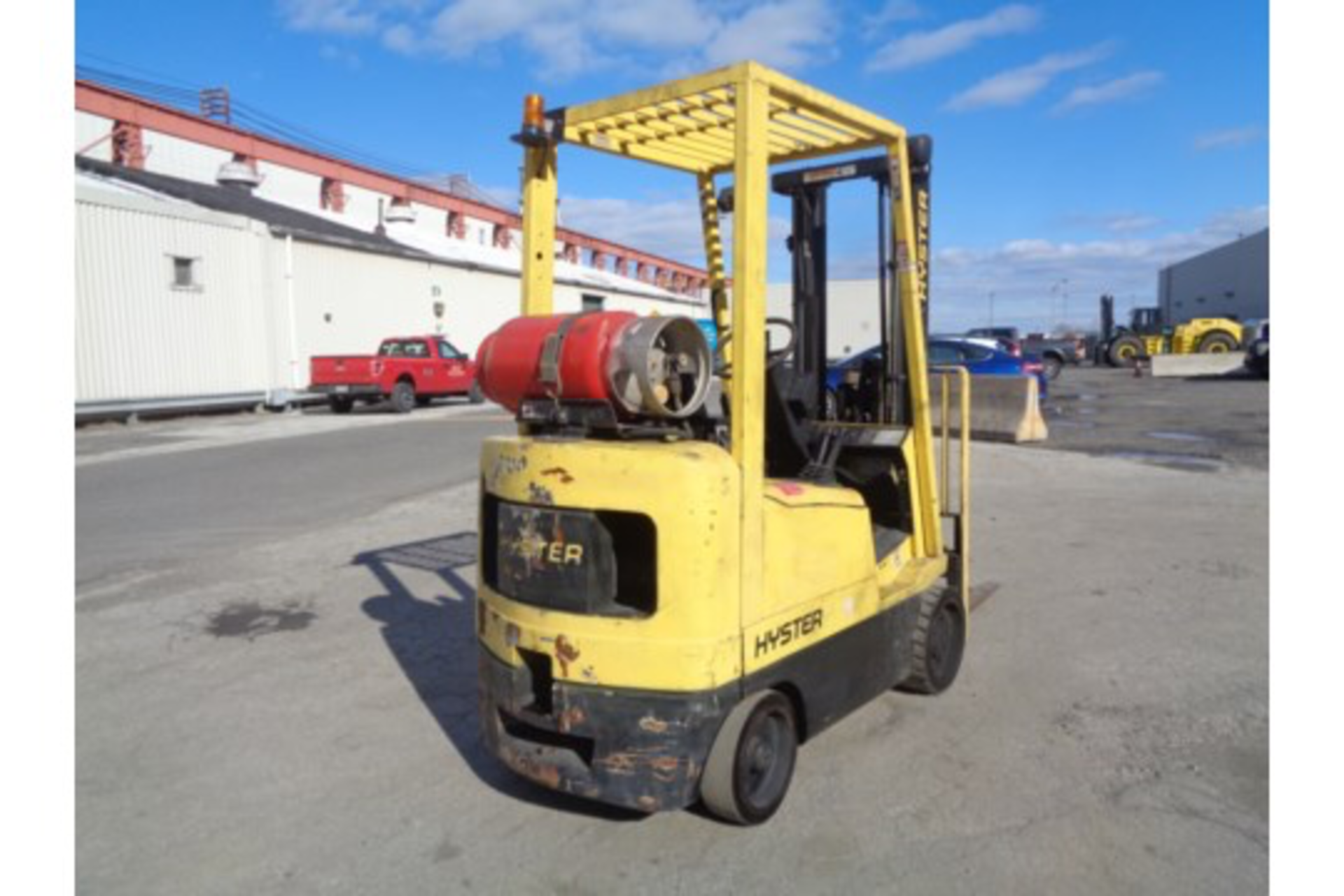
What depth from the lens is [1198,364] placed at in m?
36.2

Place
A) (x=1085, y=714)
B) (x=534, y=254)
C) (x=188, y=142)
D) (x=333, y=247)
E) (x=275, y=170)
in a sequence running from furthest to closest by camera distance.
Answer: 1. (x=275, y=170)
2. (x=188, y=142)
3. (x=333, y=247)
4. (x=1085, y=714)
5. (x=534, y=254)

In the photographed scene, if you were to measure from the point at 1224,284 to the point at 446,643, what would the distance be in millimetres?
72653

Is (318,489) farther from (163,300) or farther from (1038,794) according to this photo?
(163,300)

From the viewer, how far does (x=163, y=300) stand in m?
21.3

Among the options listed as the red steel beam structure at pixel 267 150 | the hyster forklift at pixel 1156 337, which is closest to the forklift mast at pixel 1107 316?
the hyster forklift at pixel 1156 337

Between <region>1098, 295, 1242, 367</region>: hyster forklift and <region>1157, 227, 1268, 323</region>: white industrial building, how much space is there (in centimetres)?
602

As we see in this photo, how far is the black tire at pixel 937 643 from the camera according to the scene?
180 inches

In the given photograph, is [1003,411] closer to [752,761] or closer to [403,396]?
[752,761]

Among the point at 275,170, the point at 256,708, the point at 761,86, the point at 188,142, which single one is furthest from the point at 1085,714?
the point at 275,170

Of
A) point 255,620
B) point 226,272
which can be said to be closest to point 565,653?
point 255,620

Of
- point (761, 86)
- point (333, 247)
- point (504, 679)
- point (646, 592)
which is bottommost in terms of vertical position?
point (504, 679)

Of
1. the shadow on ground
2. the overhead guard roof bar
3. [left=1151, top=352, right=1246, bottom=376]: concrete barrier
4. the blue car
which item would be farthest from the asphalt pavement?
[left=1151, top=352, right=1246, bottom=376]: concrete barrier

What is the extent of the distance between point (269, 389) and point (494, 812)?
73.7ft

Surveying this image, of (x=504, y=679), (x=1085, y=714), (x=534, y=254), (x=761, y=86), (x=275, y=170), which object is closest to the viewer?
(x=761, y=86)
